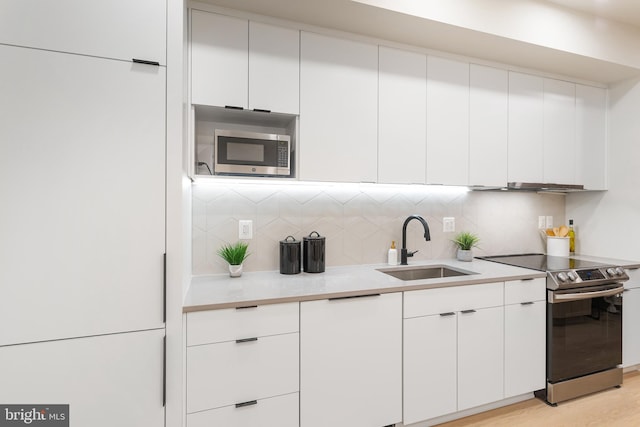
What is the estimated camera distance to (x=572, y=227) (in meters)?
3.03

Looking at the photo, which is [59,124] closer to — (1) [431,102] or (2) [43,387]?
(2) [43,387]

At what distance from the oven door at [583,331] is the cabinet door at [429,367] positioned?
78 cm

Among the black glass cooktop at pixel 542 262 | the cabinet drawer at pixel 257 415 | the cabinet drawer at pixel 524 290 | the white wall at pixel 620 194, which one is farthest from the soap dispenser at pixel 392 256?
the white wall at pixel 620 194

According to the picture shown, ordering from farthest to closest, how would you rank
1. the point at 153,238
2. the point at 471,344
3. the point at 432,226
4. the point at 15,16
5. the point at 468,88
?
the point at 432,226 → the point at 468,88 → the point at 471,344 → the point at 153,238 → the point at 15,16

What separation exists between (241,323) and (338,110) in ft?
4.45

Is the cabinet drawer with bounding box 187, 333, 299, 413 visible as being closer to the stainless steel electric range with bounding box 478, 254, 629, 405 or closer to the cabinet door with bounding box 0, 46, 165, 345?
the cabinet door with bounding box 0, 46, 165, 345

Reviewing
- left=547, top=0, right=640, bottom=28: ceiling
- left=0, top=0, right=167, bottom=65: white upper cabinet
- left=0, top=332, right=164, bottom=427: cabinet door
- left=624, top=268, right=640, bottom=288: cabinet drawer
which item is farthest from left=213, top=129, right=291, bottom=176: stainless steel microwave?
left=624, top=268, right=640, bottom=288: cabinet drawer

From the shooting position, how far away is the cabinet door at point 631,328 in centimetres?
241

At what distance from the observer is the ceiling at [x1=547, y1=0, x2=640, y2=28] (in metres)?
2.14

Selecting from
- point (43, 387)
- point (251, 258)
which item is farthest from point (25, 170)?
point (251, 258)

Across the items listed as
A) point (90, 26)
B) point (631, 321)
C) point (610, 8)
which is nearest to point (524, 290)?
point (631, 321)

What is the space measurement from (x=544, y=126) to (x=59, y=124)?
318 cm

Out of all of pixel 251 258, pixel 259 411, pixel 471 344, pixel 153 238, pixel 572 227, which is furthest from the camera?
pixel 572 227

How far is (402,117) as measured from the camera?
212 centimetres
